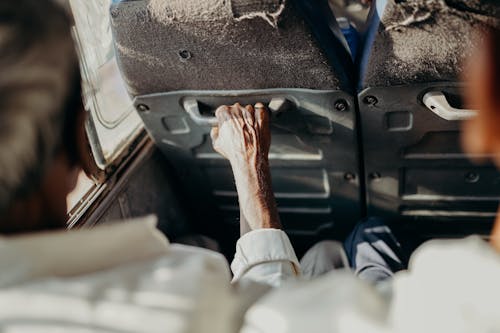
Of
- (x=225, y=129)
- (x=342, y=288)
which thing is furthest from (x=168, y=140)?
(x=342, y=288)

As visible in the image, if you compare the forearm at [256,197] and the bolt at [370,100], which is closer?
the forearm at [256,197]

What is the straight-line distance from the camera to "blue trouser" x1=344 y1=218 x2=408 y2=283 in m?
1.67

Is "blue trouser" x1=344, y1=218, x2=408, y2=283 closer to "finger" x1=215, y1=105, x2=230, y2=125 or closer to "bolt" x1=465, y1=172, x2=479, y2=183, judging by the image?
"bolt" x1=465, y1=172, x2=479, y2=183

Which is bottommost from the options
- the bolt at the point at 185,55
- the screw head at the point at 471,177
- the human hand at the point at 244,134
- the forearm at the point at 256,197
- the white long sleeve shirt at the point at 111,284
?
the screw head at the point at 471,177

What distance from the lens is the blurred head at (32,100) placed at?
0.68 meters

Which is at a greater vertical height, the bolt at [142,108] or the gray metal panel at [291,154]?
the bolt at [142,108]

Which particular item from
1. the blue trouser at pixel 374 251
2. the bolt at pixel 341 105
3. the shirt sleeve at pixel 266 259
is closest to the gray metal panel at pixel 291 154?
the bolt at pixel 341 105

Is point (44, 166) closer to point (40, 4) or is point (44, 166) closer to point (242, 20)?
point (40, 4)

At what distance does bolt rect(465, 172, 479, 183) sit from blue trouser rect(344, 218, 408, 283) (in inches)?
12.4

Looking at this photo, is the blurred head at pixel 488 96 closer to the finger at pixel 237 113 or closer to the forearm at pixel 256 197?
the forearm at pixel 256 197

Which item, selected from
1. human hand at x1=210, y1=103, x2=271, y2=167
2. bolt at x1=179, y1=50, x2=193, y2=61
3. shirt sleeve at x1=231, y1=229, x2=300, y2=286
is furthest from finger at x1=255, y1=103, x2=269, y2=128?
shirt sleeve at x1=231, y1=229, x2=300, y2=286

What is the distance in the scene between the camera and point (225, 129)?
157 centimetres

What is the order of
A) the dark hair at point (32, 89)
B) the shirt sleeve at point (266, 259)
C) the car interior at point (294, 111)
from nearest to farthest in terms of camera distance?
the dark hair at point (32, 89) < the shirt sleeve at point (266, 259) < the car interior at point (294, 111)

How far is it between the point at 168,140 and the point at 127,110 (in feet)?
0.92
